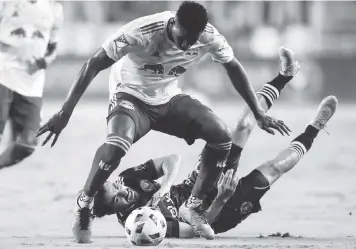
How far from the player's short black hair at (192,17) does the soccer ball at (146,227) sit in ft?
4.81

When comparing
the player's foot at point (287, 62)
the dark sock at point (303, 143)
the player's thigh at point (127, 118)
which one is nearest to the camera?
the player's thigh at point (127, 118)

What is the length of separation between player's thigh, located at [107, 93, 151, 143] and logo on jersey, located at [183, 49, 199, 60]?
542 mm

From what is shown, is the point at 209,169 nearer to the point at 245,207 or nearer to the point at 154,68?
the point at 245,207

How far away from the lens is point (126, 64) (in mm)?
8289

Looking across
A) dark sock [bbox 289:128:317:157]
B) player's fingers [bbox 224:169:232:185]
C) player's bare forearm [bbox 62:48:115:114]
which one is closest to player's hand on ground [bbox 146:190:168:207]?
player's fingers [bbox 224:169:232:185]

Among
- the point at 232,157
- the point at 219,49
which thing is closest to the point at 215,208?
the point at 232,157

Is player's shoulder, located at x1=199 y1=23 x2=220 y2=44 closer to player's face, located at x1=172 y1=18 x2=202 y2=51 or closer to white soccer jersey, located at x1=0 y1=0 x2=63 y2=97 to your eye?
player's face, located at x1=172 y1=18 x2=202 y2=51

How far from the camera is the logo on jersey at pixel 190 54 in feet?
26.2

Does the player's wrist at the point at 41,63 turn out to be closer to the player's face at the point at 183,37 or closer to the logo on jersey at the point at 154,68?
the logo on jersey at the point at 154,68

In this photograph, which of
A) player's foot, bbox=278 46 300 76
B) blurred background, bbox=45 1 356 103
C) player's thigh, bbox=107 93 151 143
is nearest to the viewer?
player's thigh, bbox=107 93 151 143

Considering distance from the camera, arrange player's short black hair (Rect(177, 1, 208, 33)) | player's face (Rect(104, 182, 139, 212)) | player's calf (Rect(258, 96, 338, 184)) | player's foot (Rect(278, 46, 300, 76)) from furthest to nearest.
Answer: player's foot (Rect(278, 46, 300, 76)), player's calf (Rect(258, 96, 338, 184)), player's face (Rect(104, 182, 139, 212)), player's short black hair (Rect(177, 1, 208, 33))

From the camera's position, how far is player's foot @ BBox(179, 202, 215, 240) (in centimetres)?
798

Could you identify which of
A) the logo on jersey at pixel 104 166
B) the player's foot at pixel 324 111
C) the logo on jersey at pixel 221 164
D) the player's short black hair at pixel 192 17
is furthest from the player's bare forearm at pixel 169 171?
the player's foot at pixel 324 111

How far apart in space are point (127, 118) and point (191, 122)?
24.4 inches
